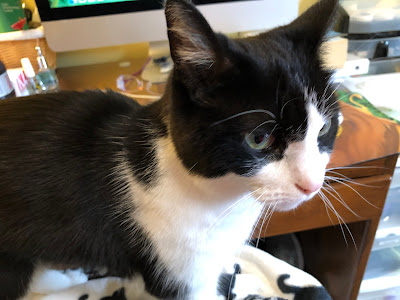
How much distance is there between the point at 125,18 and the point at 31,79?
1.00 feet

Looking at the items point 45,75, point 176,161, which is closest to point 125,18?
point 45,75

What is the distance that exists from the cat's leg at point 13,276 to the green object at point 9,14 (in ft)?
2.10

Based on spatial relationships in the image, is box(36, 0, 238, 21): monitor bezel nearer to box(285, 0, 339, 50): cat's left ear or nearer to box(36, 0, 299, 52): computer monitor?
box(36, 0, 299, 52): computer monitor

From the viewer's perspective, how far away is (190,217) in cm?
58

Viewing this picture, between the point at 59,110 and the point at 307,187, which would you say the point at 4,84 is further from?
the point at 307,187

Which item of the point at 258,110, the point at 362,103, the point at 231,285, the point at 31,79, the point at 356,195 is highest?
the point at 258,110

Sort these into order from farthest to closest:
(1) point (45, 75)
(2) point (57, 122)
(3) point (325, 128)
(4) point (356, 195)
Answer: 1. (1) point (45, 75)
2. (4) point (356, 195)
3. (2) point (57, 122)
4. (3) point (325, 128)

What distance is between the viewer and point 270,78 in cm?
45

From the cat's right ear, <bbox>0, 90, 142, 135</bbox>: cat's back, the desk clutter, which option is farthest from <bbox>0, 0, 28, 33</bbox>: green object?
the cat's right ear

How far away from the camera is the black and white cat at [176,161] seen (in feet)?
1.48

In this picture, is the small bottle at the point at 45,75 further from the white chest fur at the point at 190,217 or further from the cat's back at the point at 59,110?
the white chest fur at the point at 190,217

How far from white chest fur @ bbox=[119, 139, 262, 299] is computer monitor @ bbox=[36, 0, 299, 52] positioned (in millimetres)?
489

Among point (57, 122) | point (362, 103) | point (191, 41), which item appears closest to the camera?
point (191, 41)

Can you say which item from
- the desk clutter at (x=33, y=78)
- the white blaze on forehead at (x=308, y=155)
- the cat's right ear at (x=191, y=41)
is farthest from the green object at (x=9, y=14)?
the white blaze on forehead at (x=308, y=155)
